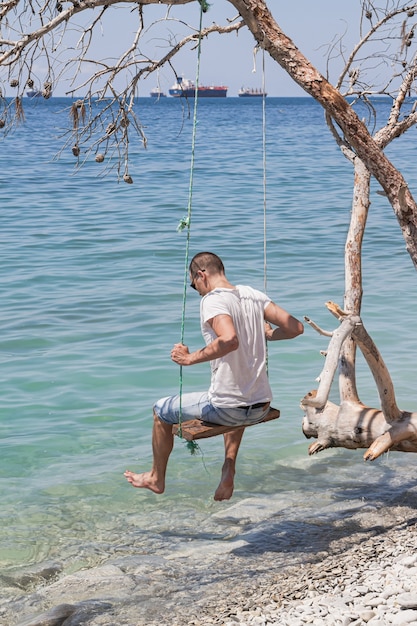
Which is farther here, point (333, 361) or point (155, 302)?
point (155, 302)

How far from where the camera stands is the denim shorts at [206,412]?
5.70 metres

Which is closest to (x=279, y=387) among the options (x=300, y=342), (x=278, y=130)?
(x=300, y=342)

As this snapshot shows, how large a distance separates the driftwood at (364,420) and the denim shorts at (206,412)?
16.0 inches

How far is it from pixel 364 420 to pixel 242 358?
109 cm

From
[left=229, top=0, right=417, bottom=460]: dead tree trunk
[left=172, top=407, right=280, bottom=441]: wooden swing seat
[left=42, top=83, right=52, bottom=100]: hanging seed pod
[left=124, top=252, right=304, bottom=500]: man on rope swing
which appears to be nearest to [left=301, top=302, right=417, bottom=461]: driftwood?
[left=229, top=0, right=417, bottom=460]: dead tree trunk

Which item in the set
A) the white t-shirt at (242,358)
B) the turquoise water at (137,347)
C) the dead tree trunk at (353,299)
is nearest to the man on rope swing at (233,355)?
the white t-shirt at (242,358)

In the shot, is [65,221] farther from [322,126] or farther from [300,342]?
[322,126]

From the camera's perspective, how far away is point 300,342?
12031 mm

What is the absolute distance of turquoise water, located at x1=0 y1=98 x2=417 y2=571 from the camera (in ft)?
25.2

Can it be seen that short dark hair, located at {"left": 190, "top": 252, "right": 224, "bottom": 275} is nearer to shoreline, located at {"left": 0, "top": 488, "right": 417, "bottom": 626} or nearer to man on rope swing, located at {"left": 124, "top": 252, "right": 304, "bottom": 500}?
man on rope swing, located at {"left": 124, "top": 252, "right": 304, "bottom": 500}

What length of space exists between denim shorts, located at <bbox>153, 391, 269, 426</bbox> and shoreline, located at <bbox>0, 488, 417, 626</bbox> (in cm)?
97

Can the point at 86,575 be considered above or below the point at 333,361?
below

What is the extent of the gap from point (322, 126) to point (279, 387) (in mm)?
54450

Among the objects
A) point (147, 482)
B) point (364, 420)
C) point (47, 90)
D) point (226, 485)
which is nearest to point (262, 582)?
point (226, 485)
